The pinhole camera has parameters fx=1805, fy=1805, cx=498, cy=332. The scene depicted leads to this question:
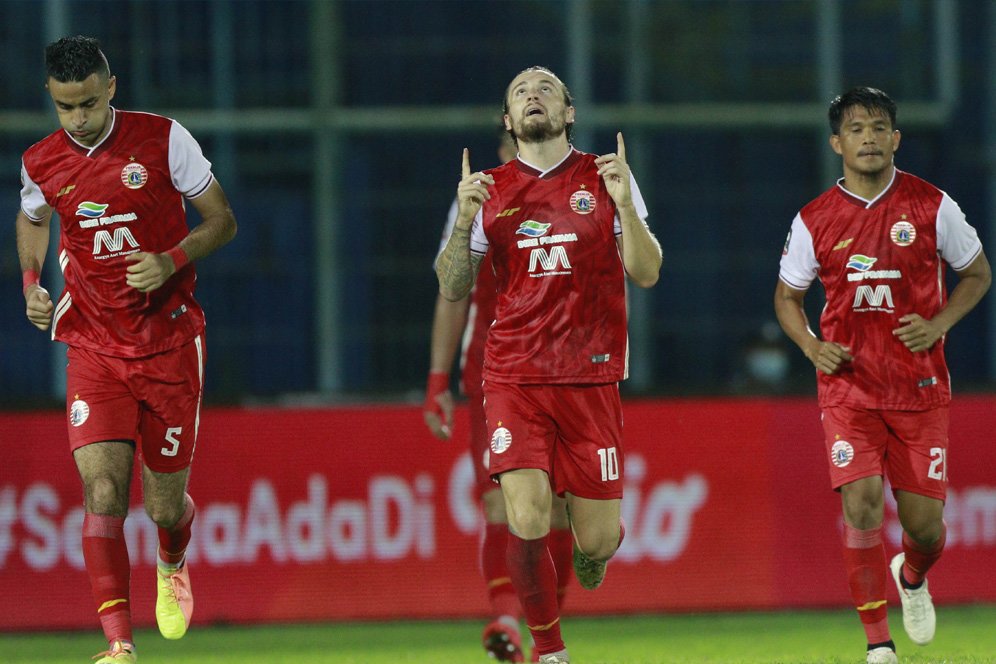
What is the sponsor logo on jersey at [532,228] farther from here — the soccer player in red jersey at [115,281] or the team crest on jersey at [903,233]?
the team crest on jersey at [903,233]

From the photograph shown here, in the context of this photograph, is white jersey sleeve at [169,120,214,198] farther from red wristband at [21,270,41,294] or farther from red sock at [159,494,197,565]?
red sock at [159,494,197,565]

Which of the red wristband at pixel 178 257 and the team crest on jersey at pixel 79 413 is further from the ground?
the red wristband at pixel 178 257

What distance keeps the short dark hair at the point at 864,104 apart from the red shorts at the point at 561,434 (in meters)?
1.47

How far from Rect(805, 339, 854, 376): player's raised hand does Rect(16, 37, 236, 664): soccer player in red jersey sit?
2438mm

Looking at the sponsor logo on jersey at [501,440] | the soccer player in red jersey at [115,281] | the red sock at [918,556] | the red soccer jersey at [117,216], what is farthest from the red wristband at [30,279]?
the red sock at [918,556]

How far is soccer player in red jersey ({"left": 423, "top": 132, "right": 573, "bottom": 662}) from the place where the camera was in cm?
828

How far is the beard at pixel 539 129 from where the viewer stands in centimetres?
688

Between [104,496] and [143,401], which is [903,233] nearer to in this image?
[143,401]

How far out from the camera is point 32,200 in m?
7.29

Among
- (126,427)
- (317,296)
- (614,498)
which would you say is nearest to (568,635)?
(614,498)

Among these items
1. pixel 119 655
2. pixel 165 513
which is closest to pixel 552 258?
pixel 165 513

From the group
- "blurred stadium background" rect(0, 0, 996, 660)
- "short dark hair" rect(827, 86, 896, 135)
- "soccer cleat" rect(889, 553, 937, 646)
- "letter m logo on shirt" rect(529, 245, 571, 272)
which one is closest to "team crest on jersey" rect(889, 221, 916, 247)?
"short dark hair" rect(827, 86, 896, 135)

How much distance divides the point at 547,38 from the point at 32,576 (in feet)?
21.4

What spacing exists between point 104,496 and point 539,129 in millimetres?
2189
